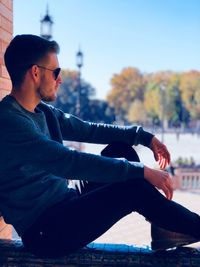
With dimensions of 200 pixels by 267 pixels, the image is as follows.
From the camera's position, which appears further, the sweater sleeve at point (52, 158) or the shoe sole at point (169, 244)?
the shoe sole at point (169, 244)

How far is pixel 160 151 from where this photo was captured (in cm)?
277

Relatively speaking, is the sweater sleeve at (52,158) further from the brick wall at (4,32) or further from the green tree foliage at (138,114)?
the green tree foliage at (138,114)

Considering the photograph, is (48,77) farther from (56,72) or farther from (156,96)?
(156,96)

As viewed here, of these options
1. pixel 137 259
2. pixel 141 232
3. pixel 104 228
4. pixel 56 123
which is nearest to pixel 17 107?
pixel 56 123

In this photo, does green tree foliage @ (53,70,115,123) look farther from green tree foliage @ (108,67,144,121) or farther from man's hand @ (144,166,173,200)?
man's hand @ (144,166,173,200)

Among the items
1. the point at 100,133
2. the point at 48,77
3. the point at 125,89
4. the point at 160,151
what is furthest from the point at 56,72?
the point at 125,89

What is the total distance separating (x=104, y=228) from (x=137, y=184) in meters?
0.32

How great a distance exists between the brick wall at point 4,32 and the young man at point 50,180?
0.87m

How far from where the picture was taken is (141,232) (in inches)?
319

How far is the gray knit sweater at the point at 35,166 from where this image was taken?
1.94 metres

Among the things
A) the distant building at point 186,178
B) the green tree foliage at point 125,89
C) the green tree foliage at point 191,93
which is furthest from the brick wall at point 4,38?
the green tree foliage at point 125,89

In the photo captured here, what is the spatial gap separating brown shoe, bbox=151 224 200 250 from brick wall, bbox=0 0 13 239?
1209 mm

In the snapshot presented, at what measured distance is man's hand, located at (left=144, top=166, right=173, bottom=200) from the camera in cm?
204

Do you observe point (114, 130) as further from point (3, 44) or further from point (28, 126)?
point (3, 44)
